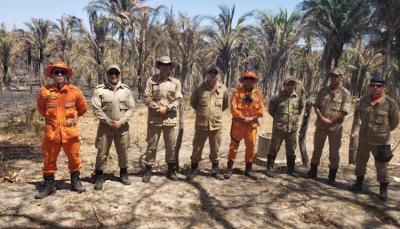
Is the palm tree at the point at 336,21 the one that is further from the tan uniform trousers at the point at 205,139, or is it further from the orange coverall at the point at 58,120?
the orange coverall at the point at 58,120

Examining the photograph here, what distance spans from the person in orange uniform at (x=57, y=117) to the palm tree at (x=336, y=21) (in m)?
20.9

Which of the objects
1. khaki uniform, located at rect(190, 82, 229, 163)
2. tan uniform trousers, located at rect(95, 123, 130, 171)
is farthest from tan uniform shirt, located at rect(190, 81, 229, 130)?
tan uniform trousers, located at rect(95, 123, 130, 171)

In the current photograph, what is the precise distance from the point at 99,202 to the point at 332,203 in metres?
3.42

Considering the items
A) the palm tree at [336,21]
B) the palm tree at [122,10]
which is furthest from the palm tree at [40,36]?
the palm tree at [336,21]

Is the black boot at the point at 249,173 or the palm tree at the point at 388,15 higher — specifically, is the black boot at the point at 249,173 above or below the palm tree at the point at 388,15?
below

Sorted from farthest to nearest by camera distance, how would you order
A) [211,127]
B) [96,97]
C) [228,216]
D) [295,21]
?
[295,21] → [211,127] → [96,97] → [228,216]

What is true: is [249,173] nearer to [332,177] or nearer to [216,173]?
[216,173]

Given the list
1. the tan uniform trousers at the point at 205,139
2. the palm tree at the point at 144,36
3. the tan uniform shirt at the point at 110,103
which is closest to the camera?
the tan uniform shirt at the point at 110,103

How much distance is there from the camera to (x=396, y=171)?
7.64 metres

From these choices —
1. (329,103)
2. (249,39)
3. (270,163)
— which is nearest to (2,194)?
(270,163)

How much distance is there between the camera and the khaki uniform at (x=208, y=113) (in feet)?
18.8

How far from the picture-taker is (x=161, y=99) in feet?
18.1

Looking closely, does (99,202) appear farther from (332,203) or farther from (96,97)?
(332,203)

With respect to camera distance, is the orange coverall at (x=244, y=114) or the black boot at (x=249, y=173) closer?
the orange coverall at (x=244, y=114)
